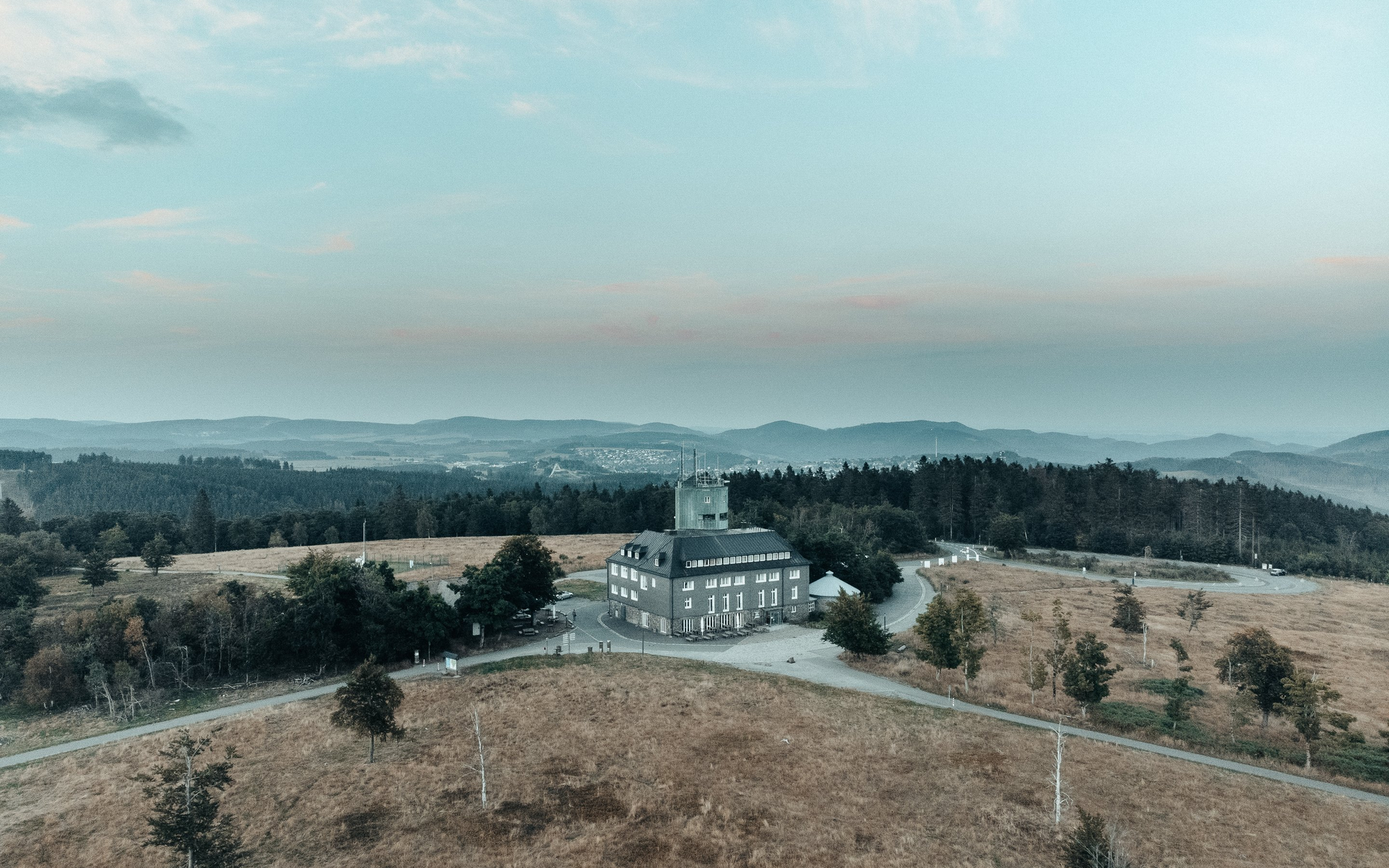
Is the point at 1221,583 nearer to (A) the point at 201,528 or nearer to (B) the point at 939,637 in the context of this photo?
(B) the point at 939,637

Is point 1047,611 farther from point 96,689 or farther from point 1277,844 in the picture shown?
point 96,689

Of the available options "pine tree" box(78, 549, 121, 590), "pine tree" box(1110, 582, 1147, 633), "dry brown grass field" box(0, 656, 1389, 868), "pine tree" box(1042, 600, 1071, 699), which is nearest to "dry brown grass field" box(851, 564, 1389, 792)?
"pine tree" box(1110, 582, 1147, 633)

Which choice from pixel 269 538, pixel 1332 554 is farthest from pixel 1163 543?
pixel 269 538

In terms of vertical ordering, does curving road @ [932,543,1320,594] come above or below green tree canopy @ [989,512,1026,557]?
below

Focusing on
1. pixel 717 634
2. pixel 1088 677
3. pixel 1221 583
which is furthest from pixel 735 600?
pixel 1221 583

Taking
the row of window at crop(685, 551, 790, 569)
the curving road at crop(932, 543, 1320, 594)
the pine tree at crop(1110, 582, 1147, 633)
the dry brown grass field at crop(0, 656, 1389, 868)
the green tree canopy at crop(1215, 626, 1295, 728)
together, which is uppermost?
the row of window at crop(685, 551, 790, 569)

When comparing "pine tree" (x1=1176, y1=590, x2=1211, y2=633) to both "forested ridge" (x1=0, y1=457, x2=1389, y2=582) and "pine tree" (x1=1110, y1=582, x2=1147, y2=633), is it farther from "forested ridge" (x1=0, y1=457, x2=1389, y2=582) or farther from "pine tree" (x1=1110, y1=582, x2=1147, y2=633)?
"forested ridge" (x1=0, y1=457, x2=1389, y2=582)

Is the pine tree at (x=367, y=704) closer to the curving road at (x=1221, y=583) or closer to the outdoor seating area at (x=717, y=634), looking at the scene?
the outdoor seating area at (x=717, y=634)
